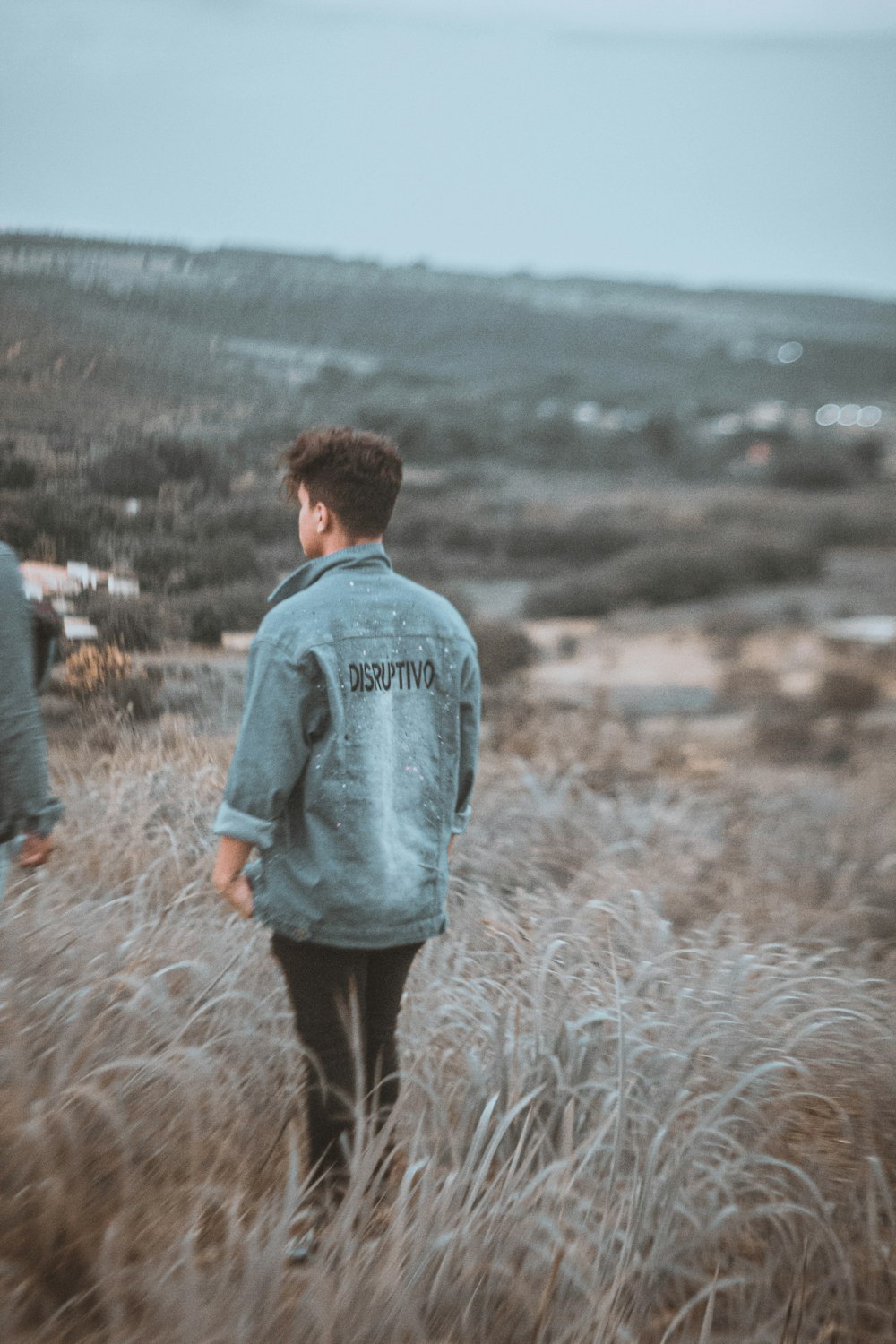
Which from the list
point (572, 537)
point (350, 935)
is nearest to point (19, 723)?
point (350, 935)

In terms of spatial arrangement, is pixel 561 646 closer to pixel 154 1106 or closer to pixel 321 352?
pixel 321 352

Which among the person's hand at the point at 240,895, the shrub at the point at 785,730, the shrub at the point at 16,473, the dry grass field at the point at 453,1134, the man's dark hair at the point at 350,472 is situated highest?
the shrub at the point at 16,473

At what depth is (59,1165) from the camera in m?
1.99

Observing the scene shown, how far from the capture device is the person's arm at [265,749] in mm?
2000

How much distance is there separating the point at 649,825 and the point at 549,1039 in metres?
3.20

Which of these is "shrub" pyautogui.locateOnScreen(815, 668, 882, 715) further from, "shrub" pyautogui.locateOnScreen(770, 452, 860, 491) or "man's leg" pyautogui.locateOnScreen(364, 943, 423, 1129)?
"shrub" pyautogui.locateOnScreen(770, 452, 860, 491)

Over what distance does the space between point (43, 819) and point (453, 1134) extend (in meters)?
1.03

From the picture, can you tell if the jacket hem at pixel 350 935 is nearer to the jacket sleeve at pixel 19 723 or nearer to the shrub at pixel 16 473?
the jacket sleeve at pixel 19 723

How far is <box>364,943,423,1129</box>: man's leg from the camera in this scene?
221 cm

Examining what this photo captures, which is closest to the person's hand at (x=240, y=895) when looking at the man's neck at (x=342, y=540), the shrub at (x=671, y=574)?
the man's neck at (x=342, y=540)

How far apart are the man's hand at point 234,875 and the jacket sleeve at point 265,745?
0.10 ft

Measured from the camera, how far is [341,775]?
82.1 inches

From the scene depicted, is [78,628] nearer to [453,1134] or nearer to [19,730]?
[19,730]

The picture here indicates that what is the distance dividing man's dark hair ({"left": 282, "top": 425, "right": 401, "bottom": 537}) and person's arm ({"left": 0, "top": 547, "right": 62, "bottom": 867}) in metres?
0.57
